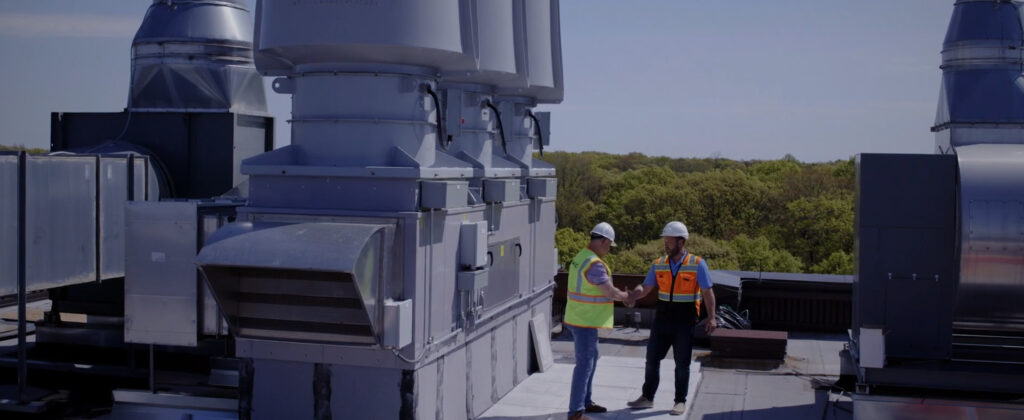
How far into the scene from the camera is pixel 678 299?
9.43m

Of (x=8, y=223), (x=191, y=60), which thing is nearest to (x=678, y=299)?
(x=8, y=223)

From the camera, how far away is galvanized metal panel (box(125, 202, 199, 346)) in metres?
9.33

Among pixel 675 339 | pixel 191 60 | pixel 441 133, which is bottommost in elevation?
pixel 675 339

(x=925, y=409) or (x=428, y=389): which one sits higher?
(x=428, y=389)

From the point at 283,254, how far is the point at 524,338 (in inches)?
181

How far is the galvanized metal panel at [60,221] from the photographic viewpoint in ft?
32.6

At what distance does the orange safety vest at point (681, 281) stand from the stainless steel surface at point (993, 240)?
8.20 feet

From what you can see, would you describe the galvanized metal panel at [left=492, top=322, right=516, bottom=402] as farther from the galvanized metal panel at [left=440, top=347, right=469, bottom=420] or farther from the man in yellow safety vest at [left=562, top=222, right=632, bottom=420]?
the man in yellow safety vest at [left=562, top=222, right=632, bottom=420]

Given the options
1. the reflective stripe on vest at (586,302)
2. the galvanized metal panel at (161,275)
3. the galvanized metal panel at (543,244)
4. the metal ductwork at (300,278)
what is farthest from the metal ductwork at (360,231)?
the galvanized metal panel at (543,244)

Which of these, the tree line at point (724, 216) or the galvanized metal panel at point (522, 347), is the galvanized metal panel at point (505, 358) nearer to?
the galvanized metal panel at point (522, 347)

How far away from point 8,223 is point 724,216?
141ft

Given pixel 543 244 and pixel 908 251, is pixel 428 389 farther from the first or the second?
pixel 908 251

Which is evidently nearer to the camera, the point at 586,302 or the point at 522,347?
the point at 586,302

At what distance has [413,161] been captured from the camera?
8.21m
